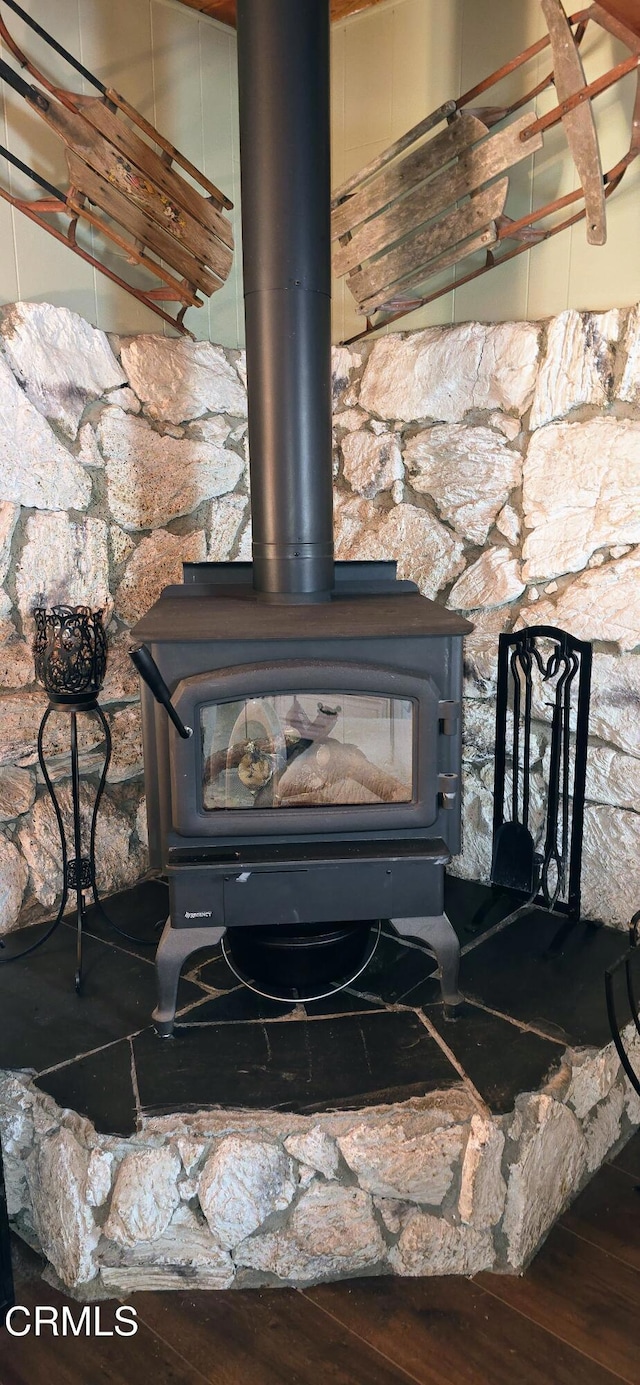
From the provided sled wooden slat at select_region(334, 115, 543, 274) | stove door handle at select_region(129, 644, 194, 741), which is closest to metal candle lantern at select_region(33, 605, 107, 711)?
stove door handle at select_region(129, 644, 194, 741)

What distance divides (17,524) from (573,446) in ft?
4.12

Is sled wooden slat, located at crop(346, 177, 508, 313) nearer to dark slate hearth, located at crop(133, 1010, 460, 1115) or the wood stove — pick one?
the wood stove

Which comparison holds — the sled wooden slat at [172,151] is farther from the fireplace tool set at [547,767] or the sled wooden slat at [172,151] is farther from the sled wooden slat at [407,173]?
the fireplace tool set at [547,767]

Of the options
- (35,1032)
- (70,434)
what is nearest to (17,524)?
(70,434)

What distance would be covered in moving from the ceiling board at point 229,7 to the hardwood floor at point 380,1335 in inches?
107

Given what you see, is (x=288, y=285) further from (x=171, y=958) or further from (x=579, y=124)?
(x=171, y=958)

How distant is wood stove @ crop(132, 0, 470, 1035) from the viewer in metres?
1.62

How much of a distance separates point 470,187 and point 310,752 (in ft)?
4.35

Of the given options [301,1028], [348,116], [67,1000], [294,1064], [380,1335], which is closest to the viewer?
[380,1335]

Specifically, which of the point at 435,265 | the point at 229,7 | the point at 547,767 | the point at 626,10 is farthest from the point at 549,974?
the point at 229,7

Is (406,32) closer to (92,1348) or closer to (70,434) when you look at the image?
(70,434)

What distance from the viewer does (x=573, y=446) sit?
2.09 metres

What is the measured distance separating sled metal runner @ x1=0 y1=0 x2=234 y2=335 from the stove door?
1140 millimetres

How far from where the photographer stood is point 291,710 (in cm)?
169
